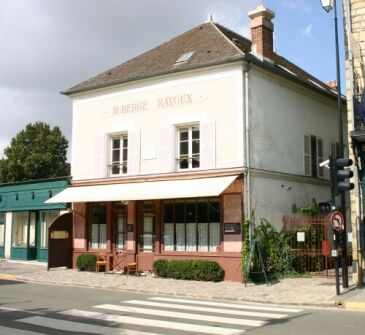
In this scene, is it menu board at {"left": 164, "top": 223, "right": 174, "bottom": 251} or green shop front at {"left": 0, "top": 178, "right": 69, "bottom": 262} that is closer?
menu board at {"left": 164, "top": 223, "right": 174, "bottom": 251}

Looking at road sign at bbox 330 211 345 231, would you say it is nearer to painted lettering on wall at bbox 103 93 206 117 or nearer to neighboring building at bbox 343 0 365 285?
neighboring building at bbox 343 0 365 285

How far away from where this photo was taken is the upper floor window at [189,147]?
18469 mm

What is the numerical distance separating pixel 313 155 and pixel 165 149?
20.6 ft

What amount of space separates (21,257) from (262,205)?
12675 mm

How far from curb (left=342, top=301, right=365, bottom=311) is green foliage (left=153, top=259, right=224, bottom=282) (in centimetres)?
549

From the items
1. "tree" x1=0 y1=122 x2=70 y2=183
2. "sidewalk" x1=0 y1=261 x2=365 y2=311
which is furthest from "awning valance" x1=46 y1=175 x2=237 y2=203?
"tree" x1=0 y1=122 x2=70 y2=183

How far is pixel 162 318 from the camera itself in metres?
10.5

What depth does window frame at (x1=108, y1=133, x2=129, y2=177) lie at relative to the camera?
2042 cm

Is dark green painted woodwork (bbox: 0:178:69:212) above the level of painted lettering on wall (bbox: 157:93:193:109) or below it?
below

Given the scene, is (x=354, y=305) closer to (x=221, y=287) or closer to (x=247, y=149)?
(x=221, y=287)

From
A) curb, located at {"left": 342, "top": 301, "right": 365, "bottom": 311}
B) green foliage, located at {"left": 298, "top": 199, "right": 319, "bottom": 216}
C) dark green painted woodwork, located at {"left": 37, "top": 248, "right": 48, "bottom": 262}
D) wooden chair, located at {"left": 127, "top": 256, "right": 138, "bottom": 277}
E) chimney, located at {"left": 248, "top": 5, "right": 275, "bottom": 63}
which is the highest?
chimney, located at {"left": 248, "top": 5, "right": 275, "bottom": 63}

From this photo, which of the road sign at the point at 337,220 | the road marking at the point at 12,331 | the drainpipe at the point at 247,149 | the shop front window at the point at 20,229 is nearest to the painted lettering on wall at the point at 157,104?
the drainpipe at the point at 247,149

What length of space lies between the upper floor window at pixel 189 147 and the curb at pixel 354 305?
7714 mm

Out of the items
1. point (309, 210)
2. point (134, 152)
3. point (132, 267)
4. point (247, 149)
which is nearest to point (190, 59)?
point (134, 152)
